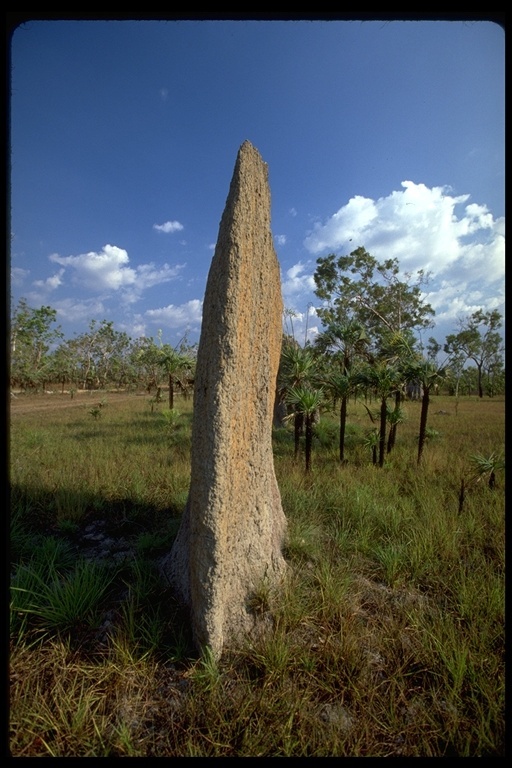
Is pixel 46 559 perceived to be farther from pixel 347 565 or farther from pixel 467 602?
pixel 467 602

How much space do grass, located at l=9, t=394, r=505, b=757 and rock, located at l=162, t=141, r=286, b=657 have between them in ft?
0.61

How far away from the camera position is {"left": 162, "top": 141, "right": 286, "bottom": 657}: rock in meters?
2.21

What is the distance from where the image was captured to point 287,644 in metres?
2.13

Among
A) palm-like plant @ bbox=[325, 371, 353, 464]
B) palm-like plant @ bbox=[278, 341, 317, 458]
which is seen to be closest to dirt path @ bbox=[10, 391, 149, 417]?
palm-like plant @ bbox=[278, 341, 317, 458]

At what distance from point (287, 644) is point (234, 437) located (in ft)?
4.83

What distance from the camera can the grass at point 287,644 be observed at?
172cm

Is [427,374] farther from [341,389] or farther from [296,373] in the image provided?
[296,373]

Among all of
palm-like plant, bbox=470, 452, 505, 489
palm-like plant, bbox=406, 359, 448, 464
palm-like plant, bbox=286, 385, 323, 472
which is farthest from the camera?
palm-like plant, bbox=406, 359, 448, 464

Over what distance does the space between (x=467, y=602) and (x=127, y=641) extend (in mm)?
2688

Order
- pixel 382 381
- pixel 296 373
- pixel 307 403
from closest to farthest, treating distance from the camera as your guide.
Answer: pixel 307 403, pixel 382 381, pixel 296 373

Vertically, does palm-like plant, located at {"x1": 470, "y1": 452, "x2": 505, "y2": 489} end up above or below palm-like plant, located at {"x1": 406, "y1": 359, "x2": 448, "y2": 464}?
below

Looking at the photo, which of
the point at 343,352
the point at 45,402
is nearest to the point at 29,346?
the point at 45,402

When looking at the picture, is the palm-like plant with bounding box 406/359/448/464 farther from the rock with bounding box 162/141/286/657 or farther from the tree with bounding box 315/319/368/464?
the rock with bounding box 162/141/286/657
